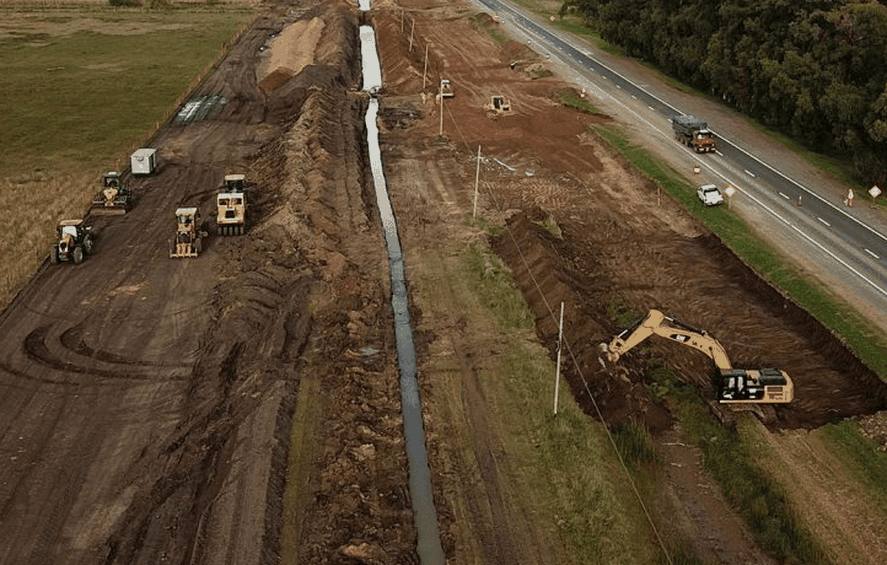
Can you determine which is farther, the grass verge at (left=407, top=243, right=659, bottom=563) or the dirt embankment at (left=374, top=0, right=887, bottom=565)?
the dirt embankment at (left=374, top=0, right=887, bottom=565)

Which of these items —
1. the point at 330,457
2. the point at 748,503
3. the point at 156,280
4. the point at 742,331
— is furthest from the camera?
the point at 156,280

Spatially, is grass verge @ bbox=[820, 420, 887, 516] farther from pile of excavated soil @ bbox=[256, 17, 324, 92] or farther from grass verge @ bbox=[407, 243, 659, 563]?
pile of excavated soil @ bbox=[256, 17, 324, 92]

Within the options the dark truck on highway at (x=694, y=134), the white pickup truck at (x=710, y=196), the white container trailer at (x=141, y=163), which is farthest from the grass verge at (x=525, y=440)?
the dark truck on highway at (x=694, y=134)

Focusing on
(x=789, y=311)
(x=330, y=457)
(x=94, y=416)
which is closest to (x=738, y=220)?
→ (x=789, y=311)

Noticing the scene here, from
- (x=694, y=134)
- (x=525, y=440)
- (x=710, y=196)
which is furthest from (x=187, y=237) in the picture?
(x=694, y=134)

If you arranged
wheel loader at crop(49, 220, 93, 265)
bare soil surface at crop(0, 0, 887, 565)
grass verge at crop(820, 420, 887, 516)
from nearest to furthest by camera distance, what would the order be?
bare soil surface at crop(0, 0, 887, 565), grass verge at crop(820, 420, 887, 516), wheel loader at crop(49, 220, 93, 265)

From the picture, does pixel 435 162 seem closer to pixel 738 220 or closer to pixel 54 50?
pixel 738 220

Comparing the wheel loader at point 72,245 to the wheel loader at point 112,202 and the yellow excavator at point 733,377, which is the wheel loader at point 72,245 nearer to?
the wheel loader at point 112,202

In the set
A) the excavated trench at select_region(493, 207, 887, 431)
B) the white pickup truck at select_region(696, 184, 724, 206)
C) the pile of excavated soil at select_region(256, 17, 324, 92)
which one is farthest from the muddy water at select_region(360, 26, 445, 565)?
the pile of excavated soil at select_region(256, 17, 324, 92)
